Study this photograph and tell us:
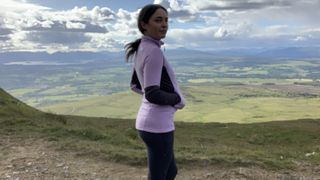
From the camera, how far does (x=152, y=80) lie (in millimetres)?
5445

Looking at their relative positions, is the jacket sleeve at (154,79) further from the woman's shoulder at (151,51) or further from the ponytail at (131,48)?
the ponytail at (131,48)

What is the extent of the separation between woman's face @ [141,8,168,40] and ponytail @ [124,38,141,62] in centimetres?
28

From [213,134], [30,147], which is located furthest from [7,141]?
[213,134]

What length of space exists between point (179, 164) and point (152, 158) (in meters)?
7.17

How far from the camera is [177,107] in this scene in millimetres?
5766

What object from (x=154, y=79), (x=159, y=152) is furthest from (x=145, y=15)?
(x=159, y=152)

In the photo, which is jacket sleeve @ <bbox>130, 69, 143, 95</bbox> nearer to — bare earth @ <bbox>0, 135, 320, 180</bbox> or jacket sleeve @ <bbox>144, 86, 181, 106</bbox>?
jacket sleeve @ <bbox>144, 86, 181, 106</bbox>

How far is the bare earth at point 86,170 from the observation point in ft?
38.6

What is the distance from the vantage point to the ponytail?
19.2ft

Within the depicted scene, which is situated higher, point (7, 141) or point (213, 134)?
point (7, 141)

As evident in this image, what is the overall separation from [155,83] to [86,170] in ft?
24.8

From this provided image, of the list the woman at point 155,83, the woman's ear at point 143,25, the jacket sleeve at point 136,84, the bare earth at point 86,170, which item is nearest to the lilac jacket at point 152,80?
the woman at point 155,83

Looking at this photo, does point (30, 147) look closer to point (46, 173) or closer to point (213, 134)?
point (46, 173)

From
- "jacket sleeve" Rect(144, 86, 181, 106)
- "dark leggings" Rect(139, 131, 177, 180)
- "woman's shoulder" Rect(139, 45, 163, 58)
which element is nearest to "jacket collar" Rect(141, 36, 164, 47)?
"woman's shoulder" Rect(139, 45, 163, 58)
